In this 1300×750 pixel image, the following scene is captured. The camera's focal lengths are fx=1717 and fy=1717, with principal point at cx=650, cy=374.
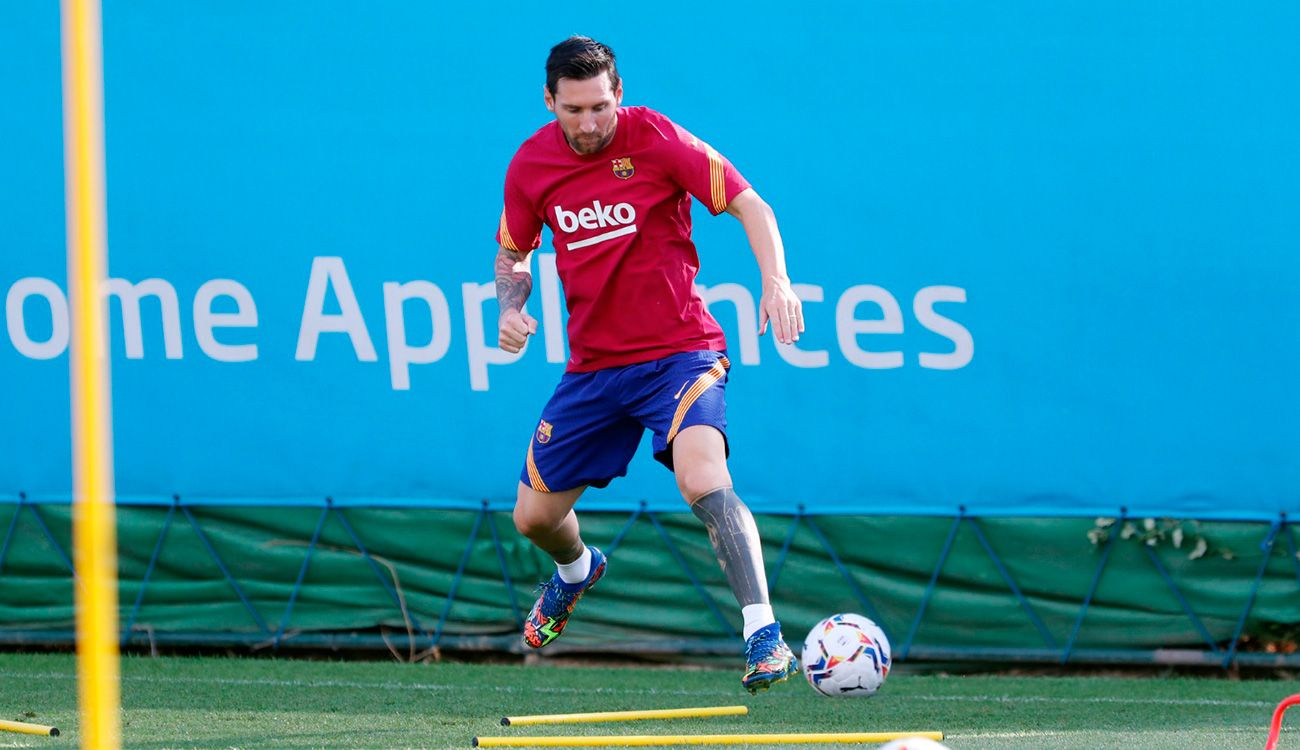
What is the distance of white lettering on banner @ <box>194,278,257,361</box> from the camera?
7.54 m

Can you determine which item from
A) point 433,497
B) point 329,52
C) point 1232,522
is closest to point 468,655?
point 433,497

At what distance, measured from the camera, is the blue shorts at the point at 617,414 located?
17.1 feet

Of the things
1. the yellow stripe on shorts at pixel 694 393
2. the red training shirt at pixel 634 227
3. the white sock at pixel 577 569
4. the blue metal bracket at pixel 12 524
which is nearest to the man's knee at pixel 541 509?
the white sock at pixel 577 569

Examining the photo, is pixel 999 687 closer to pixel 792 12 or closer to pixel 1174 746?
pixel 1174 746

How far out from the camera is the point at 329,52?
7.55m

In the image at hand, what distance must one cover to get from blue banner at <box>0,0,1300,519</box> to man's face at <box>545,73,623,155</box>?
2.08 m

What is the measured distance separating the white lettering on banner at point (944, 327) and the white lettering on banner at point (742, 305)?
0.68 meters

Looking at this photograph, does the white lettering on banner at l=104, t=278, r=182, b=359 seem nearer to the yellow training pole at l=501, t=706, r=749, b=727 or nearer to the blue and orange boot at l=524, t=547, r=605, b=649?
the blue and orange boot at l=524, t=547, r=605, b=649

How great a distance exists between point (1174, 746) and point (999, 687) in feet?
5.35

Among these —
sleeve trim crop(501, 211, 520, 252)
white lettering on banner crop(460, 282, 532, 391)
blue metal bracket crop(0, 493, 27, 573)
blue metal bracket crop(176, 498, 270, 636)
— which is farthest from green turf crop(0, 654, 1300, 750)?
sleeve trim crop(501, 211, 520, 252)

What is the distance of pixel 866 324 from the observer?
A: 23.8ft

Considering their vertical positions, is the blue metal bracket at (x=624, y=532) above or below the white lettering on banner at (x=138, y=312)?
Answer: below

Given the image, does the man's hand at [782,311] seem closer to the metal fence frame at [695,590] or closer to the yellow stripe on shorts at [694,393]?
the yellow stripe on shorts at [694,393]

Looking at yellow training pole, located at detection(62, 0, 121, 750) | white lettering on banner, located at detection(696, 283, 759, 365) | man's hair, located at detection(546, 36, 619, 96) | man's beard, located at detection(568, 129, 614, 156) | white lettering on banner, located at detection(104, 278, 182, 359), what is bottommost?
→ yellow training pole, located at detection(62, 0, 121, 750)
